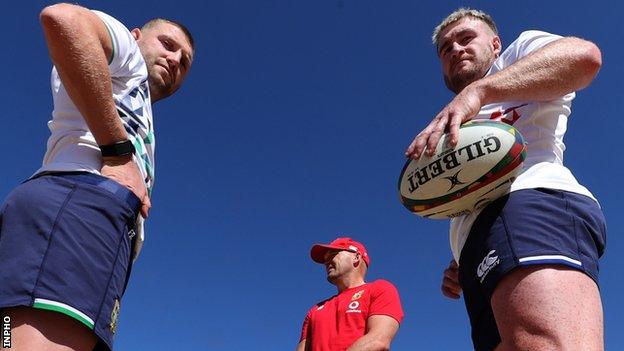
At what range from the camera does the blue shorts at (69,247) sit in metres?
1.70

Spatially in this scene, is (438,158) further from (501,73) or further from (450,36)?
(450,36)

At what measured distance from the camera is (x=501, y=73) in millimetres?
2264

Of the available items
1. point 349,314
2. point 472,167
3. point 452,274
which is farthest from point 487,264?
point 349,314

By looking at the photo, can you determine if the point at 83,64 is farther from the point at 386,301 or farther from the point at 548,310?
the point at 386,301

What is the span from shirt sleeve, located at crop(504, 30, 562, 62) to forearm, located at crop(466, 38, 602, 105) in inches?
5.4

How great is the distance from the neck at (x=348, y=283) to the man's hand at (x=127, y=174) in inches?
154

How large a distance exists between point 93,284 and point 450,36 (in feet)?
8.10

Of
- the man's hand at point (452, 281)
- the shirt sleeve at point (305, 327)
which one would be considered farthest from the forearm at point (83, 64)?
the shirt sleeve at point (305, 327)

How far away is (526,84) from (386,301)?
3.14 metres

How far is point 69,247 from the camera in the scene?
180cm

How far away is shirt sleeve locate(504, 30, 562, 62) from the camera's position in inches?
96.9

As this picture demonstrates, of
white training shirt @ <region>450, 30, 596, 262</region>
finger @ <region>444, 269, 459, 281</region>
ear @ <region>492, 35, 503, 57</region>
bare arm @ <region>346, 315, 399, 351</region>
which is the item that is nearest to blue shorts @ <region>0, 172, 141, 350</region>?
white training shirt @ <region>450, 30, 596, 262</region>

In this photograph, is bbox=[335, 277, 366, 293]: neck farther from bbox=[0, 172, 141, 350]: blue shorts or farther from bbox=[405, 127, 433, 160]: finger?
bbox=[0, 172, 141, 350]: blue shorts

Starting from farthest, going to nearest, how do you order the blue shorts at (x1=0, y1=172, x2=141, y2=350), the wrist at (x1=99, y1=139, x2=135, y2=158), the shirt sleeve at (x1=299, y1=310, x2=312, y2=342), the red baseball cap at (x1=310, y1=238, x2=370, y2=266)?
the red baseball cap at (x1=310, y1=238, x2=370, y2=266) → the shirt sleeve at (x1=299, y1=310, x2=312, y2=342) → the wrist at (x1=99, y1=139, x2=135, y2=158) → the blue shorts at (x1=0, y1=172, x2=141, y2=350)
